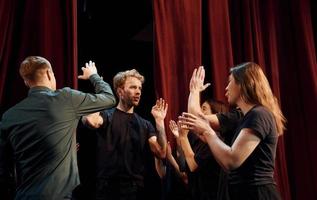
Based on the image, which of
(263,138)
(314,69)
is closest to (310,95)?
(314,69)

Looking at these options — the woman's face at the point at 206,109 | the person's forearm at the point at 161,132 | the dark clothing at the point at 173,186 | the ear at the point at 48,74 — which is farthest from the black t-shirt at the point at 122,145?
the ear at the point at 48,74

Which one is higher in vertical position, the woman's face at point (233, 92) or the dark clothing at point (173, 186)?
the woman's face at point (233, 92)

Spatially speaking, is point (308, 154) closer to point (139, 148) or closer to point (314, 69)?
point (314, 69)

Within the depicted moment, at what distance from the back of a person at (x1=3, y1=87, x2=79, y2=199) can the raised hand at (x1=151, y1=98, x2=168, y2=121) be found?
0.67 metres

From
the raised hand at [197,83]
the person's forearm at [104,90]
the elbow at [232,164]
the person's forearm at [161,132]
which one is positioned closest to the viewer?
the elbow at [232,164]

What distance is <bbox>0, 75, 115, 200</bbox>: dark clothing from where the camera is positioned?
160 centimetres

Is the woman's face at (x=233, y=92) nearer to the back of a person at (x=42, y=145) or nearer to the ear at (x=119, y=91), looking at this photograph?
the back of a person at (x=42, y=145)

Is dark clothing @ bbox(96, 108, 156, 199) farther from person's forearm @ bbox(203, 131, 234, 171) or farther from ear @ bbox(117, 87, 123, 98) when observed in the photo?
person's forearm @ bbox(203, 131, 234, 171)

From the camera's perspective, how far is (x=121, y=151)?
221cm

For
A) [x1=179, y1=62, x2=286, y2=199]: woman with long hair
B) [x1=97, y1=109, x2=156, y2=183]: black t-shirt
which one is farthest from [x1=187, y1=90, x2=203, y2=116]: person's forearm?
[x1=97, y1=109, x2=156, y2=183]: black t-shirt

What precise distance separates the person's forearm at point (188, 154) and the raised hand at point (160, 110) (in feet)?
0.56

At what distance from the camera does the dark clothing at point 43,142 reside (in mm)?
1598

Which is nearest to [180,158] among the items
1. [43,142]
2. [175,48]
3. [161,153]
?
[161,153]

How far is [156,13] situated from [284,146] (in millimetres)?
1276
